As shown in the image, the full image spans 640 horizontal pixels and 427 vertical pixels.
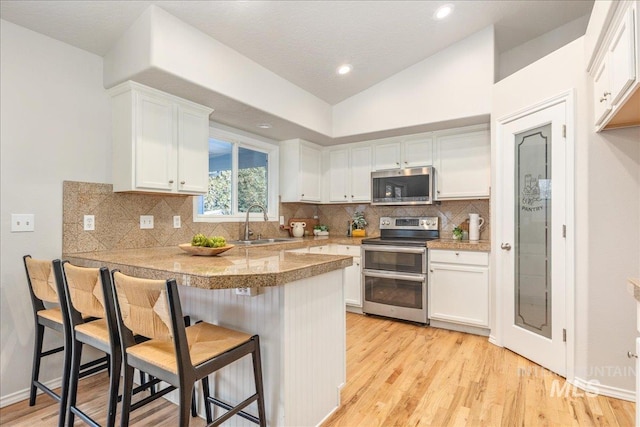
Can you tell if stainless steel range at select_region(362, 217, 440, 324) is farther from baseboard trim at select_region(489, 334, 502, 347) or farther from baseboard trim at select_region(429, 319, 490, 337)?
baseboard trim at select_region(489, 334, 502, 347)

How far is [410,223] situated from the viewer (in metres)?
4.14

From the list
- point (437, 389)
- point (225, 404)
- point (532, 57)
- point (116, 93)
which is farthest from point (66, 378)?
point (532, 57)

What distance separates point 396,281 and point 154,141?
2.74m

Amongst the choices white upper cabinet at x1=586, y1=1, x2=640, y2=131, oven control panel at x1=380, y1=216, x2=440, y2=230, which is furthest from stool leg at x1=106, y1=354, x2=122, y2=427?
oven control panel at x1=380, y1=216, x2=440, y2=230

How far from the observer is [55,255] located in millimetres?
2301

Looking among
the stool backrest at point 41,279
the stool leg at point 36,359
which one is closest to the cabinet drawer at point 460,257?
the stool backrest at point 41,279

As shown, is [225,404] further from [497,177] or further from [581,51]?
[581,51]

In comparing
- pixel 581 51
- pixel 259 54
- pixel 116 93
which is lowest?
pixel 116 93

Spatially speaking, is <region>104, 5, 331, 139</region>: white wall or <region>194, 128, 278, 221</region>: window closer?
<region>104, 5, 331, 139</region>: white wall

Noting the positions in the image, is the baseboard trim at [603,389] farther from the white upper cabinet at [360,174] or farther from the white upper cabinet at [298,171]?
the white upper cabinet at [298,171]

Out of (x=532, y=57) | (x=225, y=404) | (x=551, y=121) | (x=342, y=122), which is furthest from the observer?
(x=342, y=122)

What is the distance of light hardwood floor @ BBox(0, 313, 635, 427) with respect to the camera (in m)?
1.90

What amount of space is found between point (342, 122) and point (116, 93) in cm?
242

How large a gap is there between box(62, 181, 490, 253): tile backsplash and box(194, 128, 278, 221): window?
0.50 feet
